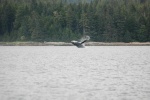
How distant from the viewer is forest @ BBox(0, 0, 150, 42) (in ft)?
481

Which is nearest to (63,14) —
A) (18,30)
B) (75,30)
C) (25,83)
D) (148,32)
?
(75,30)

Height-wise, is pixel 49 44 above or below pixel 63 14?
below

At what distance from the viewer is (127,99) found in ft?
88.4

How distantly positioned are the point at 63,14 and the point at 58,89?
125 metres

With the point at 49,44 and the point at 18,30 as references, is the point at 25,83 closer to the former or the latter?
the point at 49,44

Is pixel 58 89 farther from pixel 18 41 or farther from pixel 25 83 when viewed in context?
pixel 18 41

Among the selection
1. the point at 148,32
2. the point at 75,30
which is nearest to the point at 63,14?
the point at 75,30

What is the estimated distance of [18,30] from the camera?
155875mm

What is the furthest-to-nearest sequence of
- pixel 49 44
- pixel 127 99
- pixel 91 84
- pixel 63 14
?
pixel 63 14 < pixel 49 44 < pixel 91 84 < pixel 127 99

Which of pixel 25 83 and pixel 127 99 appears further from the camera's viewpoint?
pixel 25 83

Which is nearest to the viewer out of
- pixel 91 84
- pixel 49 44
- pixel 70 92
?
pixel 70 92

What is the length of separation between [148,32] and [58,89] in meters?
121

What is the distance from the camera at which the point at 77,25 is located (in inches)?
6009

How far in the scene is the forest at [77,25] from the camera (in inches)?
5773
